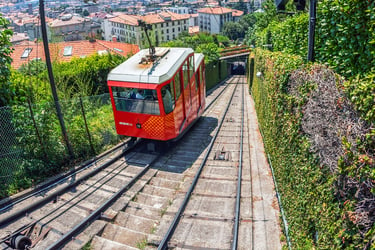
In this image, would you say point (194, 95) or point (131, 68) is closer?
point (131, 68)

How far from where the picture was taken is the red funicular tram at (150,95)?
32.3 ft

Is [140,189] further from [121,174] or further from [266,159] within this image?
[266,159]

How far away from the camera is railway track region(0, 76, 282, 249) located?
6.52 m

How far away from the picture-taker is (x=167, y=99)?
32.9 feet

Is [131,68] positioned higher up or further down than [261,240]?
higher up

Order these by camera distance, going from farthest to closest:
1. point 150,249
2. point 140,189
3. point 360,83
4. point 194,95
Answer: point 194,95 → point 140,189 → point 150,249 → point 360,83

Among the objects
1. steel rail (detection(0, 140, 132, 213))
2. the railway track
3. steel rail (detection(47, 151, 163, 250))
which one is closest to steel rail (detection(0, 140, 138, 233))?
the railway track

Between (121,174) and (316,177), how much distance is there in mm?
6415

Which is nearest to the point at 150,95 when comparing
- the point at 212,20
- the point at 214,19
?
the point at 212,20

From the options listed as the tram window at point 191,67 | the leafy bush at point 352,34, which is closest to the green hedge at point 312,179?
the leafy bush at point 352,34

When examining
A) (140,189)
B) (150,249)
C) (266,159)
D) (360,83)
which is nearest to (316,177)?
(360,83)

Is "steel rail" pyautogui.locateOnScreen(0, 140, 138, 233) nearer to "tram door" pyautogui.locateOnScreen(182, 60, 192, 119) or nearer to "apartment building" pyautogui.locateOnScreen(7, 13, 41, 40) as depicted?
"tram door" pyautogui.locateOnScreen(182, 60, 192, 119)

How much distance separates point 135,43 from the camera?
76.4 feet

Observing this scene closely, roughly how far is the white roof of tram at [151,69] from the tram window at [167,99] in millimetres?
336
